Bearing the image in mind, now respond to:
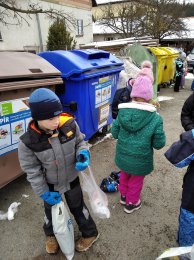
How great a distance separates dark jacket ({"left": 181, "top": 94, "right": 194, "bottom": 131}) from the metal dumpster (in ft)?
5.52

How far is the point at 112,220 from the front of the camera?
8.54 feet

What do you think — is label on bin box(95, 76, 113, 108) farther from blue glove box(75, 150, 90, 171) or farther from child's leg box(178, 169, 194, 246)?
child's leg box(178, 169, 194, 246)

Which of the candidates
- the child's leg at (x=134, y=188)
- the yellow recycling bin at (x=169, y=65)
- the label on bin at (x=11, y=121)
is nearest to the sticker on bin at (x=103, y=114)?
the label on bin at (x=11, y=121)

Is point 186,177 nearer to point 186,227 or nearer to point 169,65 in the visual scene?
point 186,227

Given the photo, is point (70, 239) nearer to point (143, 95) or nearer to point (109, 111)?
point (143, 95)

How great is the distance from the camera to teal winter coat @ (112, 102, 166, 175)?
2.26 m

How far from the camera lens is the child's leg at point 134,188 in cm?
258

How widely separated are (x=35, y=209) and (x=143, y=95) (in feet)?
5.75

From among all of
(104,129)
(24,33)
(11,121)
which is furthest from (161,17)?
(11,121)

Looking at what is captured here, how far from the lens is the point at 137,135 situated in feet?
7.74

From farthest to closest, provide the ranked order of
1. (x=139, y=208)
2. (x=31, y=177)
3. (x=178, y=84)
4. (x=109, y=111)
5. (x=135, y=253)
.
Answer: (x=178, y=84) → (x=109, y=111) → (x=139, y=208) → (x=135, y=253) → (x=31, y=177)

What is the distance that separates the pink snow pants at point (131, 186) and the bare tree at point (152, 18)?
17327 millimetres

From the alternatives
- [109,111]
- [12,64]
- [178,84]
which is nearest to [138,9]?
[178,84]

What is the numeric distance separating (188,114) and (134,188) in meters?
0.97
